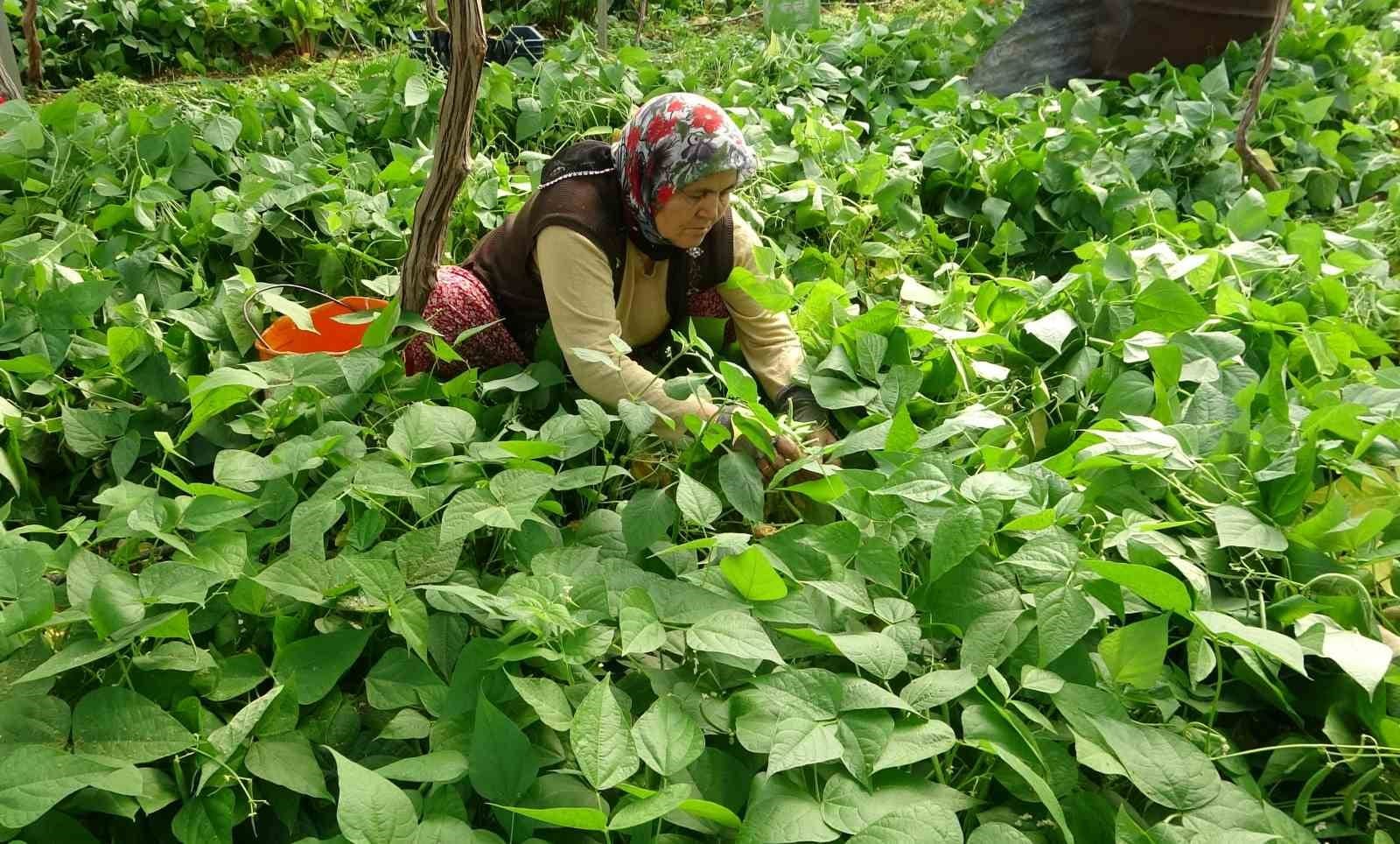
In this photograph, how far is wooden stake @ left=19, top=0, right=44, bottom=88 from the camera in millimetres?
3520

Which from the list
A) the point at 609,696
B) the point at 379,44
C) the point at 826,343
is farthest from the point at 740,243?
the point at 379,44

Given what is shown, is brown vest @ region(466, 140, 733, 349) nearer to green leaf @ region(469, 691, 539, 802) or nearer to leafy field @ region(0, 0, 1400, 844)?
leafy field @ region(0, 0, 1400, 844)

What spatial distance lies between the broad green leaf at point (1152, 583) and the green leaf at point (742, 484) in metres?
0.48

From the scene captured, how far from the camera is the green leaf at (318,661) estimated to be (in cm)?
114

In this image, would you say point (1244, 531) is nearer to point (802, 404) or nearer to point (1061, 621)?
point (1061, 621)

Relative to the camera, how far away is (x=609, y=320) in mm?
1781

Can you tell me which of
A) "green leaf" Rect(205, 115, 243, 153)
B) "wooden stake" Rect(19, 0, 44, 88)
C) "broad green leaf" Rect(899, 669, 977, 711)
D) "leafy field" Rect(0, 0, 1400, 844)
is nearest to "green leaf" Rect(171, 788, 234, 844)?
"leafy field" Rect(0, 0, 1400, 844)

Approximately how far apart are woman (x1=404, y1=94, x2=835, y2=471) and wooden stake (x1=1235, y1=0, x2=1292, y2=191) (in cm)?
136

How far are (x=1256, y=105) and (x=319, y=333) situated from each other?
2416 millimetres

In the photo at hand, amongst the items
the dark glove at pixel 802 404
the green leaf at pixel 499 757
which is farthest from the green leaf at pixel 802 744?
the dark glove at pixel 802 404

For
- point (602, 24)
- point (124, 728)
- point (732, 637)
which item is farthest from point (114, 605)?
point (602, 24)

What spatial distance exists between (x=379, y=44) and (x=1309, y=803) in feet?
15.9

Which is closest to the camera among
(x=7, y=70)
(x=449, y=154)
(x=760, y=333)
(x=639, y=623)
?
(x=639, y=623)

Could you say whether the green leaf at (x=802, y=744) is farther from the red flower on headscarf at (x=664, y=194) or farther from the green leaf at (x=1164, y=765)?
the red flower on headscarf at (x=664, y=194)
